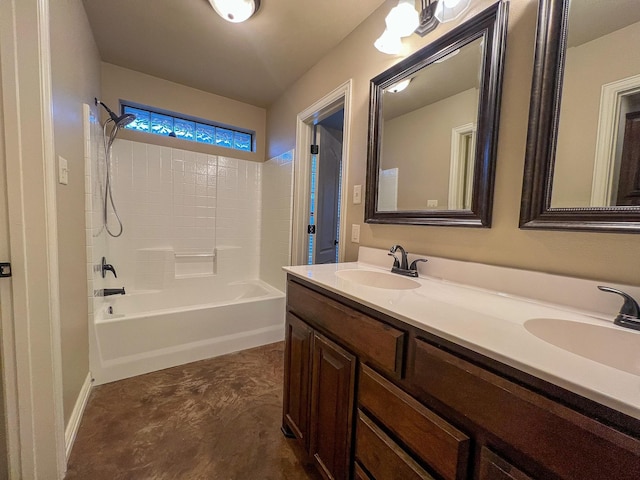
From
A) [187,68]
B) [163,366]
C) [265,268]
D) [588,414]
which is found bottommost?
[163,366]

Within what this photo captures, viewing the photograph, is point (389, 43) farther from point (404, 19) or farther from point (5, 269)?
point (5, 269)

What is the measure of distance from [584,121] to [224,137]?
9.78ft

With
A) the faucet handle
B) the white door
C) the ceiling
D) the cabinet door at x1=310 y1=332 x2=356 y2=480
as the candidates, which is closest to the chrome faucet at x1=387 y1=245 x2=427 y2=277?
the faucet handle

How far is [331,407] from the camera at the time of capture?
39.5 inches

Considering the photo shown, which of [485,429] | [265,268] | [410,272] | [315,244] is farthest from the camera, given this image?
[265,268]

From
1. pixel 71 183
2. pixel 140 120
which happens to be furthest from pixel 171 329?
pixel 140 120

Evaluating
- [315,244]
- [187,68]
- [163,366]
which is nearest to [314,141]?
[315,244]

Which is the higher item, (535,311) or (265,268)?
(535,311)

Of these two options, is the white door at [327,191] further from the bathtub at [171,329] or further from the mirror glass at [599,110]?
the mirror glass at [599,110]

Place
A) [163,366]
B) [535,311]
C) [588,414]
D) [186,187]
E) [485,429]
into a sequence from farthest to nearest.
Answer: [186,187] < [163,366] < [535,311] < [485,429] < [588,414]

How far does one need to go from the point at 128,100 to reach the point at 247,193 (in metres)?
1.34

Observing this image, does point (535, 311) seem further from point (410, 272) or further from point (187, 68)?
point (187, 68)

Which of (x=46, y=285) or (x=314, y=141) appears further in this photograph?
(x=314, y=141)

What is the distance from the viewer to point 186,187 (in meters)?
2.76
